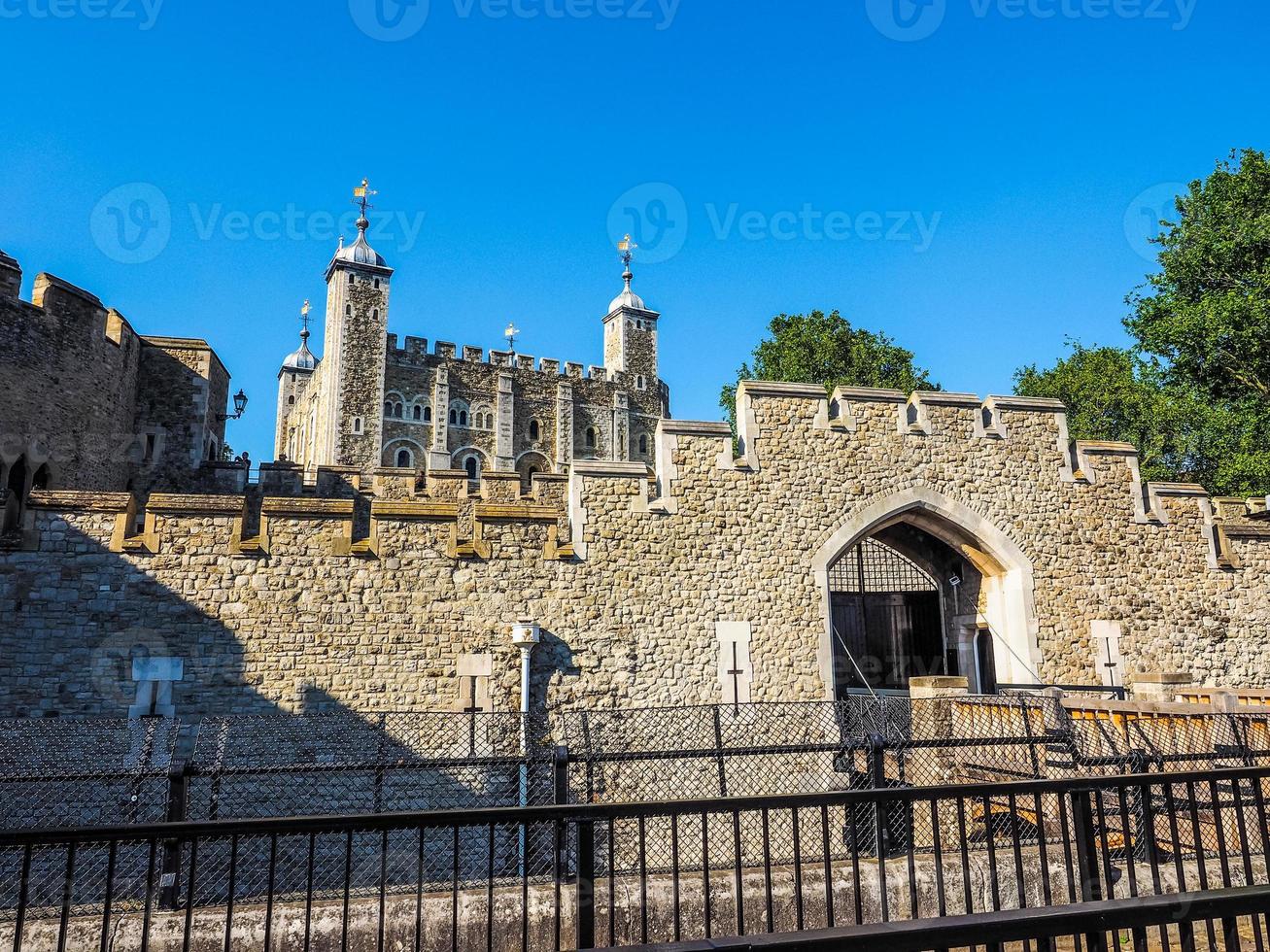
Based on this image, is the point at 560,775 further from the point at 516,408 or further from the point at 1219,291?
the point at 516,408

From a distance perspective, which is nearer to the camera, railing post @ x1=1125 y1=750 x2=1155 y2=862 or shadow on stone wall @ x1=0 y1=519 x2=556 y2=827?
railing post @ x1=1125 y1=750 x2=1155 y2=862

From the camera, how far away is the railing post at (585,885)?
12.8ft

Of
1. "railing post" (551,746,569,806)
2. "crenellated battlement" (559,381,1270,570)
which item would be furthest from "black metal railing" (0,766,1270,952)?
"crenellated battlement" (559,381,1270,570)

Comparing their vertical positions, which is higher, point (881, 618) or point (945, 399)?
point (945, 399)

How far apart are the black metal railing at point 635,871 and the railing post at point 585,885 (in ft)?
0.04

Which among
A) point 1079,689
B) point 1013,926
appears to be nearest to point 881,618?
point 1079,689

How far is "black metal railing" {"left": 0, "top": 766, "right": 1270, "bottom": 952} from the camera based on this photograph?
3.51m

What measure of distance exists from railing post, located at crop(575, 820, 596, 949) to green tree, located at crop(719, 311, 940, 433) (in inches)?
1063

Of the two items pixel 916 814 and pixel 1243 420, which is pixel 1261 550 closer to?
pixel 1243 420

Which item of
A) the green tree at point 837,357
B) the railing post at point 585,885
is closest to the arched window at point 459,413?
the green tree at point 837,357

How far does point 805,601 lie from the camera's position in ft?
39.7

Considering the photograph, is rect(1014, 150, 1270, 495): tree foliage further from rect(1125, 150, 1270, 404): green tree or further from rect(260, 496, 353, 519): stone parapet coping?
rect(260, 496, 353, 519): stone parapet coping

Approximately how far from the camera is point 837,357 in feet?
103

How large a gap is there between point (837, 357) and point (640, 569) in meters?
21.7
